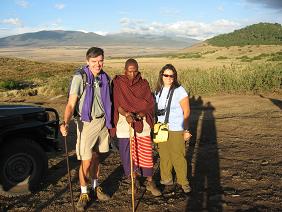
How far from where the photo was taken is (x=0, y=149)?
17.6 feet

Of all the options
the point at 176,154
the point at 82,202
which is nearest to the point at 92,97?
the point at 82,202

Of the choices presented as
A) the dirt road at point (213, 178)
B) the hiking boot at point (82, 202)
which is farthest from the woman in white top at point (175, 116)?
the hiking boot at point (82, 202)

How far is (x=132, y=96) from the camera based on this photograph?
16.9ft

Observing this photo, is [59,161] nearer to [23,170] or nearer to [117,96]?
[23,170]

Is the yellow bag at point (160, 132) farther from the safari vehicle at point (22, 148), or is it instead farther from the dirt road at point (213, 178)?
the safari vehicle at point (22, 148)

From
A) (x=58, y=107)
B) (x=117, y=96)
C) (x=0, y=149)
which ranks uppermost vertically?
(x=117, y=96)

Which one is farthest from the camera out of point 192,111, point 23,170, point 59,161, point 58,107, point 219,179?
point 58,107

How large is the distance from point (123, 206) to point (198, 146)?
11.5 feet

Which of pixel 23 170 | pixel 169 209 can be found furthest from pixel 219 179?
pixel 23 170

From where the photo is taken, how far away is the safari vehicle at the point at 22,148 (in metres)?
5.39

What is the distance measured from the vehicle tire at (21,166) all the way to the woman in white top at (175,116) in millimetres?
1625

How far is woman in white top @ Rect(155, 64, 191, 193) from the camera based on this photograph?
216 inches

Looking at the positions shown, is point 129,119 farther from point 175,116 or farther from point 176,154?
point 176,154

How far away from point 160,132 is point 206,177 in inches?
54.3
